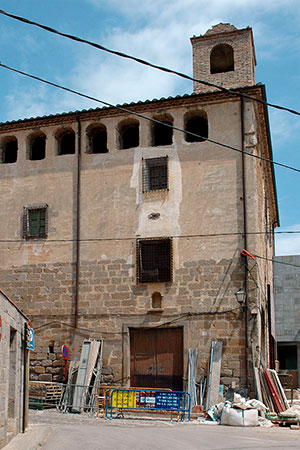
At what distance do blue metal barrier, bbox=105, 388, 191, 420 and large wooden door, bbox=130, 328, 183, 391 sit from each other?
1.74 meters

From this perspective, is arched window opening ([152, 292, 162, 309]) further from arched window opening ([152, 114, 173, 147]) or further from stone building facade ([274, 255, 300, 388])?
stone building facade ([274, 255, 300, 388])

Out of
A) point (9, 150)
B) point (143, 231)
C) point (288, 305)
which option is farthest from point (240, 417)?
point (288, 305)

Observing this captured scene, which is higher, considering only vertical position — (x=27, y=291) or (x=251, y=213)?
(x=251, y=213)

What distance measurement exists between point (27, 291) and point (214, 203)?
7.02 m

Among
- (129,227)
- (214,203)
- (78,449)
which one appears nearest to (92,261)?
(129,227)

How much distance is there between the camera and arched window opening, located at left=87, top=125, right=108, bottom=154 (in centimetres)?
2241

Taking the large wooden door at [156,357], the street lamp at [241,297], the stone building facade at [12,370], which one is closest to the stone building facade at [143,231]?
Answer: the large wooden door at [156,357]

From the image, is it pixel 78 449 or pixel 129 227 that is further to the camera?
pixel 129 227

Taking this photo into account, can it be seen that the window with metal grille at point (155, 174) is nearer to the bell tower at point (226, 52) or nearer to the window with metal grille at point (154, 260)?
the window with metal grille at point (154, 260)

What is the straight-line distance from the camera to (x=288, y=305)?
42.2 m

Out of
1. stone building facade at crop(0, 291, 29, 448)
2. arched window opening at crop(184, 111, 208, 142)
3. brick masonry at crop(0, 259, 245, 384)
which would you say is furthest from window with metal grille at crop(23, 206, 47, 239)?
stone building facade at crop(0, 291, 29, 448)

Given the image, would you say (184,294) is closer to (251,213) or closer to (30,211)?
(251,213)

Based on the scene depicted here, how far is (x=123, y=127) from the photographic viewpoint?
22.2 meters

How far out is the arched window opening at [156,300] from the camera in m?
20.0
